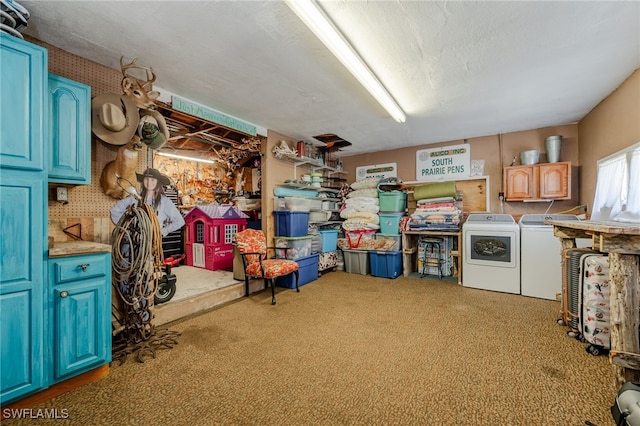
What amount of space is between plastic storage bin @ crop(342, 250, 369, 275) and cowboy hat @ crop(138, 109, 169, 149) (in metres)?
3.75

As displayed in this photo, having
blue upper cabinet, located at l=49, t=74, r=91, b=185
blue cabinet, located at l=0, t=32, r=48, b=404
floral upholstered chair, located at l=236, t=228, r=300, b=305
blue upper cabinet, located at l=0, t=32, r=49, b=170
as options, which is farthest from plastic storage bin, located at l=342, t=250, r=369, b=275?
blue upper cabinet, located at l=0, t=32, r=49, b=170

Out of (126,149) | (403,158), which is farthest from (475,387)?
(403,158)

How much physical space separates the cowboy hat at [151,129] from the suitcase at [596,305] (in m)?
4.21

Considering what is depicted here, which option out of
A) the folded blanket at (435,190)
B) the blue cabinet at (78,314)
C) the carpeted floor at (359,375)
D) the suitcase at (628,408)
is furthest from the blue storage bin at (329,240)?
the suitcase at (628,408)

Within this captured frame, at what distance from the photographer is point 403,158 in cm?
558

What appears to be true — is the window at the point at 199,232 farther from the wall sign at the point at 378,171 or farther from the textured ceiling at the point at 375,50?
the wall sign at the point at 378,171

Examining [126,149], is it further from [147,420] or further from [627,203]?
[627,203]

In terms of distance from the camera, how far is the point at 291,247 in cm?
433

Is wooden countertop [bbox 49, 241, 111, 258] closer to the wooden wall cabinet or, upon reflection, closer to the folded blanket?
the folded blanket

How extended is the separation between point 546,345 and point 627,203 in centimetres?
174

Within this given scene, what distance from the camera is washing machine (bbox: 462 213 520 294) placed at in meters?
3.90

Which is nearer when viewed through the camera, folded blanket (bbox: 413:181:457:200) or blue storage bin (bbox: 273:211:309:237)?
blue storage bin (bbox: 273:211:309:237)

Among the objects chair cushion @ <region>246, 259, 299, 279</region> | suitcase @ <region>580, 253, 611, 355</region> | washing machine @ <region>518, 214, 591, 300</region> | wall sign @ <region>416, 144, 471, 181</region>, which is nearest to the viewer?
suitcase @ <region>580, 253, 611, 355</region>

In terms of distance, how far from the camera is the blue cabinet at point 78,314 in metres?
1.71
